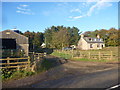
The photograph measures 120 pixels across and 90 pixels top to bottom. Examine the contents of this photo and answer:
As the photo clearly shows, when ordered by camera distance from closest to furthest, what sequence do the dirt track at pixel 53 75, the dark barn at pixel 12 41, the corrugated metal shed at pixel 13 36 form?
the dirt track at pixel 53 75
the corrugated metal shed at pixel 13 36
the dark barn at pixel 12 41

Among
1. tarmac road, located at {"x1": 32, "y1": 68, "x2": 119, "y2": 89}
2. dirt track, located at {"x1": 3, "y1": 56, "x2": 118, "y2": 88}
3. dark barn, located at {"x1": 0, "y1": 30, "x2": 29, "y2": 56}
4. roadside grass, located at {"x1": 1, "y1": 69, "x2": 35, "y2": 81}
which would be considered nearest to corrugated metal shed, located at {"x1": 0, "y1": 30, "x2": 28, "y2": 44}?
dark barn, located at {"x1": 0, "y1": 30, "x2": 29, "y2": 56}

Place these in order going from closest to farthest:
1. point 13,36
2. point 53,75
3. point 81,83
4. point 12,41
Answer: point 81,83
point 53,75
point 13,36
point 12,41

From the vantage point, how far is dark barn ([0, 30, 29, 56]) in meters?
29.5

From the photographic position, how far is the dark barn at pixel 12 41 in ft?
96.8

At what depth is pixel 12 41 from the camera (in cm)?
3127

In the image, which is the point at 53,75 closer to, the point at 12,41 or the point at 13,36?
the point at 13,36

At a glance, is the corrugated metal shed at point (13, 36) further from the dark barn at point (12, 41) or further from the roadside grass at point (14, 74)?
the roadside grass at point (14, 74)

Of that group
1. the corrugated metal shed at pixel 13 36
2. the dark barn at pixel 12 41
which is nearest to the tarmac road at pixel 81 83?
the dark barn at pixel 12 41

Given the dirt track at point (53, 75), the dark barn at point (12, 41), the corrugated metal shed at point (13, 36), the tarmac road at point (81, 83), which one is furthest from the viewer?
the dark barn at point (12, 41)

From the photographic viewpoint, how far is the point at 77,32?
97.2 meters

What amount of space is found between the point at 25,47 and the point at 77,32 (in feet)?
232

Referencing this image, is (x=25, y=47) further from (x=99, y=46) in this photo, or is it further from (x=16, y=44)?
(x=99, y=46)

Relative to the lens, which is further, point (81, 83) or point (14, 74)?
point (14, 74)

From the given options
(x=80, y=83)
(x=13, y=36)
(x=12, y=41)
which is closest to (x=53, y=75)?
(x=80, y=83)
